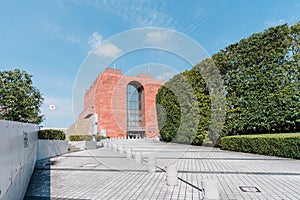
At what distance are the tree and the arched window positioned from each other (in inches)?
1120

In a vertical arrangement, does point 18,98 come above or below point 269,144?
above

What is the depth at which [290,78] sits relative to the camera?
988 centimetres

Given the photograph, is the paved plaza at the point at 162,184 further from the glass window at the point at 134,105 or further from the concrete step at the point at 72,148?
the glass window at the point at 134,105

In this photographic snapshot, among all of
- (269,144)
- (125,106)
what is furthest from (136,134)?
(269,144)

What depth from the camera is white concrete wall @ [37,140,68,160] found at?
9986 mm

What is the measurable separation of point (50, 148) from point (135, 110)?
3276 cm

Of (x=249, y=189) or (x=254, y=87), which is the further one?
(x=254, y=87)

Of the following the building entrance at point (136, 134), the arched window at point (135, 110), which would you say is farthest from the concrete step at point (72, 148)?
the building entrance at point (136, 134)

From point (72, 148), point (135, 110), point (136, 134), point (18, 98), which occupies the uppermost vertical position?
point (135, 110)

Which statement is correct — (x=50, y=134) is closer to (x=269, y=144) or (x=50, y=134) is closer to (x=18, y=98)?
(x=18, y=98)

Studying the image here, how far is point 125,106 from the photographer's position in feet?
129

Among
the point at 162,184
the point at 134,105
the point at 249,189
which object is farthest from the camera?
the point at 134,105

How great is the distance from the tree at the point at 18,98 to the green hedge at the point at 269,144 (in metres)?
12.0

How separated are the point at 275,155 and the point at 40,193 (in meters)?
9.23
